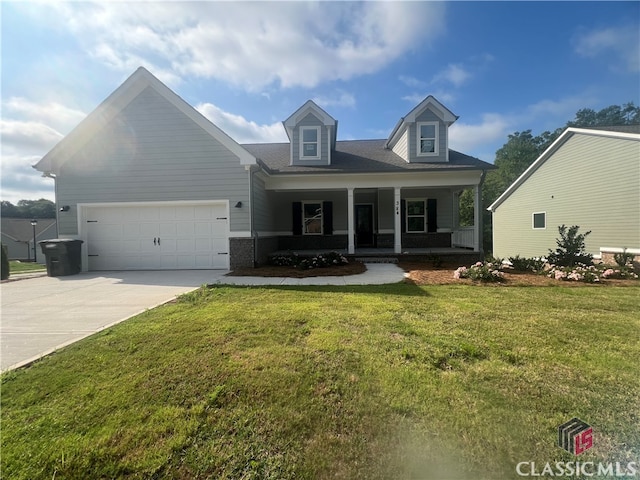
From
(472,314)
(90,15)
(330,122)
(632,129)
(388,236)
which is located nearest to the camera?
(472,314)

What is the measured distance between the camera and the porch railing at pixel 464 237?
465 inches

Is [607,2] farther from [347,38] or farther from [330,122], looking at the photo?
[330,122]

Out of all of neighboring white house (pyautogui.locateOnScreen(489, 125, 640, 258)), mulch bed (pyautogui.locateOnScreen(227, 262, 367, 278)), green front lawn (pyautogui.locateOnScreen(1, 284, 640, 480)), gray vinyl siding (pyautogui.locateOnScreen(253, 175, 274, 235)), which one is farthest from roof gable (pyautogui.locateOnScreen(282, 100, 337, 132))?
neighboring white house (pyautogui.locateOnScreen(489, 125, 640, 258))

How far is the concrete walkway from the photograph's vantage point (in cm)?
378

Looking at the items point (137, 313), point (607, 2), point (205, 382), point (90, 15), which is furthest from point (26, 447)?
point (607, 2)

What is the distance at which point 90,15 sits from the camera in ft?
20.7

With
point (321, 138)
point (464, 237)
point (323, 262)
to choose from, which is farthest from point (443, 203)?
point (323, 262)

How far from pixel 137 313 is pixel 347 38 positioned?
9.34m

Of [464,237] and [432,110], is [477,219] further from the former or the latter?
[432,110]

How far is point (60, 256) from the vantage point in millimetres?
9164

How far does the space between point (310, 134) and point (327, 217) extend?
4.00m

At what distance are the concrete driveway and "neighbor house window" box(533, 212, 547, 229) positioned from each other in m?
15.5

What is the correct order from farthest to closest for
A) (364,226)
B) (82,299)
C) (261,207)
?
1. (364,226)
2. (261,207)
3. (82,299)

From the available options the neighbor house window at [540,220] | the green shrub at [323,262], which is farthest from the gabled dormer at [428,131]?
the neighbor house window at [540,220]
